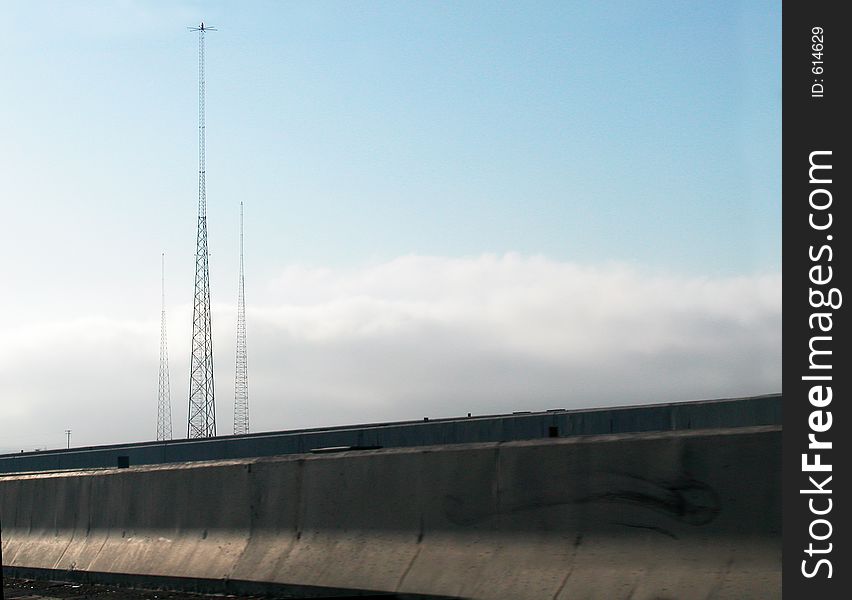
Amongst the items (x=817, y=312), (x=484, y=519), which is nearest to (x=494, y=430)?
(x=484, y=519)

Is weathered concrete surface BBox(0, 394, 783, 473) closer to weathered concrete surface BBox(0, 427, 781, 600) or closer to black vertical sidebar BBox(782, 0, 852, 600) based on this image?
weathered concrete surface BBox(0, 427, 781, 600)

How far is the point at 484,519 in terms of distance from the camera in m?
8.78

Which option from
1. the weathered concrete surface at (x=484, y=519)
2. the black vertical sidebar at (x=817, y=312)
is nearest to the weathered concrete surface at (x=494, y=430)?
the weathered concrete surface at (x=484, y=519)

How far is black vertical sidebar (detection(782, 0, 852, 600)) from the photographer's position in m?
6.55

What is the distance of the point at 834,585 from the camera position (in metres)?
6.36

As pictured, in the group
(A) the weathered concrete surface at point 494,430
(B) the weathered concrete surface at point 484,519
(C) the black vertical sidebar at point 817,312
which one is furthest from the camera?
(A) the weathered concrete surface at point 494,430

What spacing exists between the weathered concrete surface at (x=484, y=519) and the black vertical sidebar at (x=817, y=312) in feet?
1.15

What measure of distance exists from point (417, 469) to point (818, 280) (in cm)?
363

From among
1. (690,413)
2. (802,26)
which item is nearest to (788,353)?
(802,26)

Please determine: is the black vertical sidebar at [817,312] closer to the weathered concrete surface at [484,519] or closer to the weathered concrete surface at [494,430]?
the weathered concrete surface at [484,519]

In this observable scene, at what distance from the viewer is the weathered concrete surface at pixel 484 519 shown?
739 centimetres

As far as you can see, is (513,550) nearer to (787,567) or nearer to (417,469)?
(417,469)

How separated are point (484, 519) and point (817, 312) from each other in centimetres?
303

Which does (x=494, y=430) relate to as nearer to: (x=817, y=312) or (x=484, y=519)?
(x=484, y=519)
